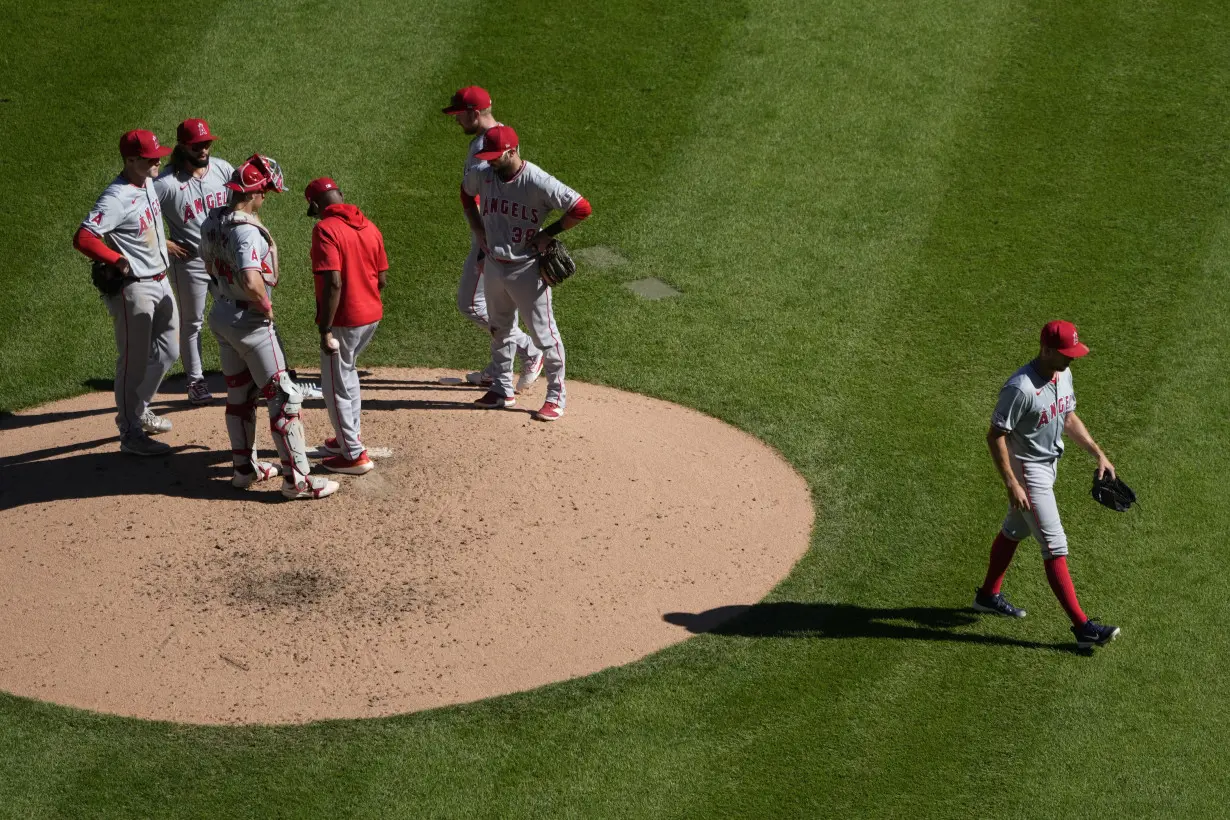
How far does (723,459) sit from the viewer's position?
8.59 meters

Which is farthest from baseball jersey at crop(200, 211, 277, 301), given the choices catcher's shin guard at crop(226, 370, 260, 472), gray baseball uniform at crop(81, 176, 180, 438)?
gray baseball uniform at crop(81, 176, 180, 438)

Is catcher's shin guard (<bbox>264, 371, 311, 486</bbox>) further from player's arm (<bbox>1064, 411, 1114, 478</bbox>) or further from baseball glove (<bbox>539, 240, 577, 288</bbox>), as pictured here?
player's arm (<bbox>1064, 411, 1114, 478</bbox>)

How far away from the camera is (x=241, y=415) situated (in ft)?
25.5

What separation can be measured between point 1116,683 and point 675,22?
28.1 feet

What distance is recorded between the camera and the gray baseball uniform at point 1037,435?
666 centimetres

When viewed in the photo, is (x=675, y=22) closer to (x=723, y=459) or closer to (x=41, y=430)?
(x=723, y=459)

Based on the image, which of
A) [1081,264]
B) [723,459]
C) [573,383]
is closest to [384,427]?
[573,383]

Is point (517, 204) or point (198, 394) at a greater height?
point (517, 204)

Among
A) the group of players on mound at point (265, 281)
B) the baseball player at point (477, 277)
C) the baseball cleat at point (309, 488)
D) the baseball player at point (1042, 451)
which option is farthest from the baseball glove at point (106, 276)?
the baseball player at point (1042, 451)

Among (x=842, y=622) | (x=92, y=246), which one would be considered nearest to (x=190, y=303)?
(x=92, y=246)

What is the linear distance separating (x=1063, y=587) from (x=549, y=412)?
3420mm

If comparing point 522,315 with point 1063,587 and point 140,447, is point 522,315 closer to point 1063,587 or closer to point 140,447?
point 140,447

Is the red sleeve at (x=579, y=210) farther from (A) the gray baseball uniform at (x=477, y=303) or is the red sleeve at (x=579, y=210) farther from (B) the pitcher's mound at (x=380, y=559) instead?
(B) the pitcher's mound at (x=380, y=559)

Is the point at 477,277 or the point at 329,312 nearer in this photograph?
the point at 329,312
